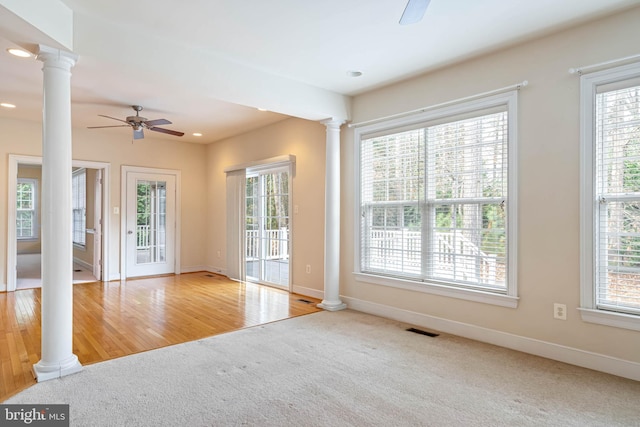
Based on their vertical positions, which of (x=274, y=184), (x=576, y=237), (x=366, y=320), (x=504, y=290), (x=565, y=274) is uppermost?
(x=274, y=184)

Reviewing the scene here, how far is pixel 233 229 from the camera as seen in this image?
679 centimetres

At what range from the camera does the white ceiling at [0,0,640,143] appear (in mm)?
2689

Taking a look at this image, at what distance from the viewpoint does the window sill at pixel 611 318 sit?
2658 millimetres

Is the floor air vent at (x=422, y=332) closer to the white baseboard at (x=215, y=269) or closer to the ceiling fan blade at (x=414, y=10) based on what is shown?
the ceiling fan blade at (x=414, y=10)

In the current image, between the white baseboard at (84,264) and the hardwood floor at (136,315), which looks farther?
the white baseboard at (84,264)

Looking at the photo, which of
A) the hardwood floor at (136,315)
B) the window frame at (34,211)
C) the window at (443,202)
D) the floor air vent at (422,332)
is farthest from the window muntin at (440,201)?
the window frame at (34,211)

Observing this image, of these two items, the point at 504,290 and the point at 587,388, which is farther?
the point at 504,290

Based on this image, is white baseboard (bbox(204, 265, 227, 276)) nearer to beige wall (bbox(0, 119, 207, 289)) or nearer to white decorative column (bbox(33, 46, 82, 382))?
beige wall (bbox(0, 119, 207, 289))

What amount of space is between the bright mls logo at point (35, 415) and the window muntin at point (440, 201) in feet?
10.6

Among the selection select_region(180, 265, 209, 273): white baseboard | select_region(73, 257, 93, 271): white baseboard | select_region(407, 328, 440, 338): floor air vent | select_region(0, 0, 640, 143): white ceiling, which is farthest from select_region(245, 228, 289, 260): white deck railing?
select_region(73, 257, 93, 271): white baseboard

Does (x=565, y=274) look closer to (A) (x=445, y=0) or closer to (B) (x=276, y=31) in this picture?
(A) (x=445, y=0)

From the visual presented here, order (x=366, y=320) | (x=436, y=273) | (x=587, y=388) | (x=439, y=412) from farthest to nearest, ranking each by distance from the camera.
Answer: (x=366, y=320) → (x=436, y=273) → (x=587, y=388) → (x=439, y=412)

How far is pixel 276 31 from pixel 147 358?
293 centimetres

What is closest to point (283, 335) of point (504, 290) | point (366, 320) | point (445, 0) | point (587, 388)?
point (366, 320)
